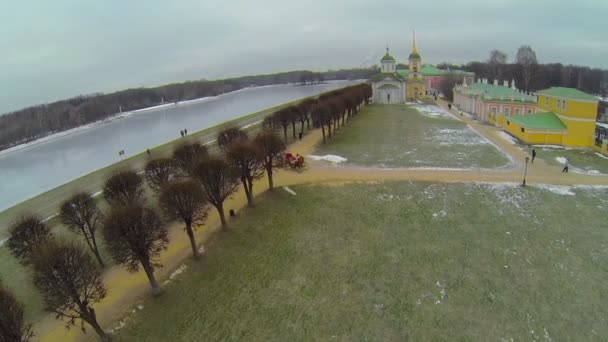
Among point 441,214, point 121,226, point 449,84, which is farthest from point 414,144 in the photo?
point 449,84

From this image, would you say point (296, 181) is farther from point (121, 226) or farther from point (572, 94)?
point (572, 94)

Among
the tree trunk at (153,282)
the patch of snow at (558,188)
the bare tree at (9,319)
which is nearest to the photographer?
the bare tree at (9,319)

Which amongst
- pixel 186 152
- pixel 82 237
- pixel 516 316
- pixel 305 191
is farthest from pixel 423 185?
pixel 82 237

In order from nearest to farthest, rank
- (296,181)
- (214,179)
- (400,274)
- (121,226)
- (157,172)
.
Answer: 1. (121,226)
2. (400,274)
3. (214,179)
4. (157,172)
5. (296,181)

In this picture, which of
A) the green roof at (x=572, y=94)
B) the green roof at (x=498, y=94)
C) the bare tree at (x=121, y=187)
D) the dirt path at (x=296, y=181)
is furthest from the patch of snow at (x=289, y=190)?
the green roof at (x=498, y=94)

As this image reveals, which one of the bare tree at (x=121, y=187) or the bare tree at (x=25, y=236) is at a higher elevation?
the bare tree at (x=121, y=187)

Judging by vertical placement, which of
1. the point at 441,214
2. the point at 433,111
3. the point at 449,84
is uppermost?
the point at 449,84

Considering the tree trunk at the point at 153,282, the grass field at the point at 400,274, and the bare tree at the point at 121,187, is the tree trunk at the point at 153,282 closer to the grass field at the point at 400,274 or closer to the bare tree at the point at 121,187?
the grass field at the point at 400,274
